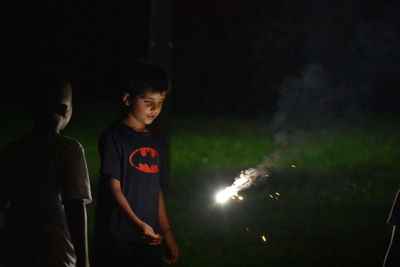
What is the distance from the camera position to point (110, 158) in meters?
4.95

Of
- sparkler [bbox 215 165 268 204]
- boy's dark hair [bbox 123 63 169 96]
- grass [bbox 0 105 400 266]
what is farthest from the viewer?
grass [bbox 0 105 400 266]

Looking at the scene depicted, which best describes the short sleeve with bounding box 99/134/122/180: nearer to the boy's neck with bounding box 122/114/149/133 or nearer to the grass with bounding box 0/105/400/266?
the boy's neck with bounding box 122/114/149/133

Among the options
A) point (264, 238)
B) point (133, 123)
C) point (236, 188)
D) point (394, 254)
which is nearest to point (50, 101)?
point (133, 123)

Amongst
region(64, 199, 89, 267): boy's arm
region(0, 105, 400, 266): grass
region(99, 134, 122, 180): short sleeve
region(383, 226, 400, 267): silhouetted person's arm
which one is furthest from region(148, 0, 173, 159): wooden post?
region(64, 199, 89, 267): boy's arm

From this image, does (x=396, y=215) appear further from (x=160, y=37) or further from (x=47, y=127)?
(x=160, y=37)

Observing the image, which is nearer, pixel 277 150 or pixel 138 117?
pixel 138 117

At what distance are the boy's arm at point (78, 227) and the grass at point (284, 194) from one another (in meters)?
2.86

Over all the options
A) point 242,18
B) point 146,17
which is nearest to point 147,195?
point 242,18

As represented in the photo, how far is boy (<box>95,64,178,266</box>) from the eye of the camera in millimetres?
4918

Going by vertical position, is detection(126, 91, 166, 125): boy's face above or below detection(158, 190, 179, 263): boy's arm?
above

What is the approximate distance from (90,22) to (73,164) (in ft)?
123

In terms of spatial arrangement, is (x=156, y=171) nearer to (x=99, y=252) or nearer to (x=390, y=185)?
(x=99, y=252)

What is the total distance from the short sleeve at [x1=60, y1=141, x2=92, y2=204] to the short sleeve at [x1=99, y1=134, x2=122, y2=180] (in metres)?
0.96

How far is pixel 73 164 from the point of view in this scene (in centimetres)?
394
